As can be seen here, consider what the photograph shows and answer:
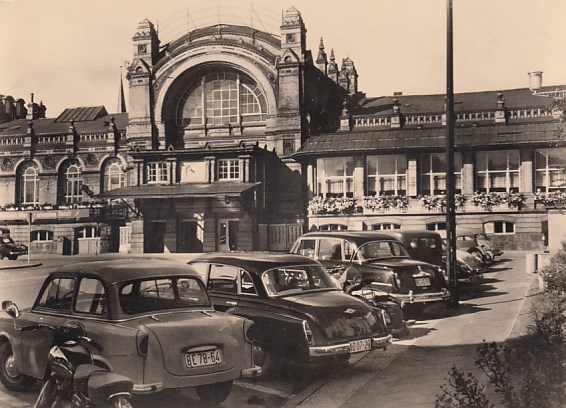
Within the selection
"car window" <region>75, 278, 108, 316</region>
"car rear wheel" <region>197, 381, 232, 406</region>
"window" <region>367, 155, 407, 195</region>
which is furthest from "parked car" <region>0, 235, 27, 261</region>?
"car rear wheel" <region>197, 381, 232, 406</region>

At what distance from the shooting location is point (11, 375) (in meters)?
6.14

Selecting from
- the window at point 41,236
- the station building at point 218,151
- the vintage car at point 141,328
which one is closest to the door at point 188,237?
the station building at point 218,151

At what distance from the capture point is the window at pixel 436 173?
14.6 m

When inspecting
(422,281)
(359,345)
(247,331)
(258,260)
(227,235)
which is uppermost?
(258,260)

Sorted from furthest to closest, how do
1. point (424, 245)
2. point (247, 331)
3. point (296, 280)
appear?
point (424, 245) → point (296, 280) → point (247, 331)

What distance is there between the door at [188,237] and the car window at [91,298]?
67.1 feet

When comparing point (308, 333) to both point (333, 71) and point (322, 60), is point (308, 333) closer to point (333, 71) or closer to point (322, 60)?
point (333, 71)

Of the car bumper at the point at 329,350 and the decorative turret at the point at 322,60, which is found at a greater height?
the decorative turret at the point at 322,60

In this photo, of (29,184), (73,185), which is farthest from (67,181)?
(29,184)

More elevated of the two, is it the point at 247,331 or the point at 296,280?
the point at 296,280

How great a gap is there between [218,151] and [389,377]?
21471mm

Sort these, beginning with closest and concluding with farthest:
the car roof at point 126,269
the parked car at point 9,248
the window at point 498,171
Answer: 1. the car roof at point 126,269
2. the window at point 498,171
3. the parked car at point 9,248

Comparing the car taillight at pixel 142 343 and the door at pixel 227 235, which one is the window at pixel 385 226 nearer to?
the door at pixel 227 235

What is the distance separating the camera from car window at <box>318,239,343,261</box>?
1074cm
